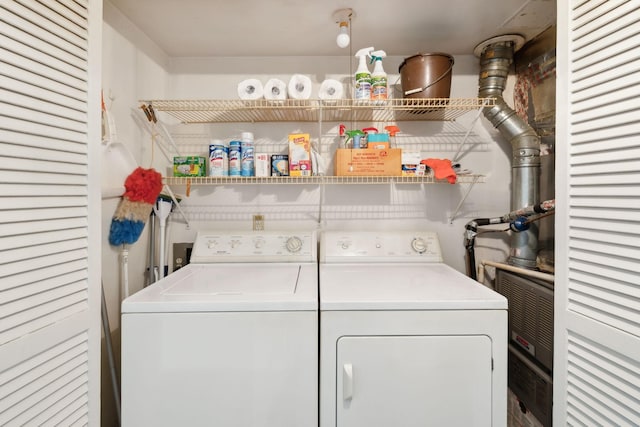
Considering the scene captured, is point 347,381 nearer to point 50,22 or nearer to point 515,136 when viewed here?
point 50,22

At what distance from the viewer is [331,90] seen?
1676mm

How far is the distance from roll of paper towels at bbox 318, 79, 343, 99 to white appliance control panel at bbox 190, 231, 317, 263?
0.83 m

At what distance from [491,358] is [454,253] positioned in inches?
37.1

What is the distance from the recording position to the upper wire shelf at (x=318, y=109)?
1667mm

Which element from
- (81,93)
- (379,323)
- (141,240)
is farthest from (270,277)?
(81,93)

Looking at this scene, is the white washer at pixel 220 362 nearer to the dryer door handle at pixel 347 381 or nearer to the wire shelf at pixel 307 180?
the dryer door handle at pixel 347 381

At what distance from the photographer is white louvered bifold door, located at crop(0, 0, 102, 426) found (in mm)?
810

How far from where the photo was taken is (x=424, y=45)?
6.18 ft

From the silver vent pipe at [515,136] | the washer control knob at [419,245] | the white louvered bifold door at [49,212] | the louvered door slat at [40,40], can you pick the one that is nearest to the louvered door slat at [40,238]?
the white louvered bifold door at [49,212]

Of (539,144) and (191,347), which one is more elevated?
(539,144)

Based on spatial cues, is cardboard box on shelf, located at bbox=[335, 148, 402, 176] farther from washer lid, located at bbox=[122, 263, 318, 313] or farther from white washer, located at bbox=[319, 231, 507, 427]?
white washer, located at bbox=[319, 231, 507, 427]

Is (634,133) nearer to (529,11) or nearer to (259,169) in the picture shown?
(529,11)

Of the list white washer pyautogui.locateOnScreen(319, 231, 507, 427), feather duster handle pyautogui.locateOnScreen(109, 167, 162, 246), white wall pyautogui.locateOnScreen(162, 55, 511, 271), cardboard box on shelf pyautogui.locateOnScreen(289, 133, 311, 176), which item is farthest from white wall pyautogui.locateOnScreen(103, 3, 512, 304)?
white washer pyautogui.locateOnScreen(319, 231, 507, 427)

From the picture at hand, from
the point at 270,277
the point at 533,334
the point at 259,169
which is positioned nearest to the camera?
the point at 533,334
